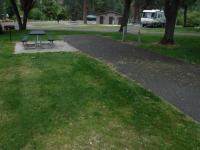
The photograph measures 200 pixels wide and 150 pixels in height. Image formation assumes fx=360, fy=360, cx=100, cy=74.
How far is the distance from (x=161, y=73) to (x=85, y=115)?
4837 millimetres

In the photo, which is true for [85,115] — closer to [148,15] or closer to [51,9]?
[148,15]

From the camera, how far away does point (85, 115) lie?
7027 mm

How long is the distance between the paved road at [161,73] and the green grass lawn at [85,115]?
0.43 meters

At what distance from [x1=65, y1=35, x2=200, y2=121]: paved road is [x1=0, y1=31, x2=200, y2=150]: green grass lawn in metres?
0.43

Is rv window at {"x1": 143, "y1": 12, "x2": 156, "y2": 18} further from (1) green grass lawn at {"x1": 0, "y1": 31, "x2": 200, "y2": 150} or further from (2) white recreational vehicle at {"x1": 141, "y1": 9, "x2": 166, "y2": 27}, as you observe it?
(1) green grass lawn at {"x1": 0, "y1": 31, "x2": 200, "y2": 150}

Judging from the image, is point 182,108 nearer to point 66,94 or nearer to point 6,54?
point 66,94

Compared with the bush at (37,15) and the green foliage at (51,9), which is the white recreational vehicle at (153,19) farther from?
the bush at (37,15)

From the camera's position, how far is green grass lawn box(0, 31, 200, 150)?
595 cm

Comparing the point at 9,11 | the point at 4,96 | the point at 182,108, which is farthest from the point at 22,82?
the point at 9,11

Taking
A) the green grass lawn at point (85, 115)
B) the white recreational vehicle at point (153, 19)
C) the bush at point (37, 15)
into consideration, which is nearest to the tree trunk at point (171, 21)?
the green grass lawn at point (85, 115)

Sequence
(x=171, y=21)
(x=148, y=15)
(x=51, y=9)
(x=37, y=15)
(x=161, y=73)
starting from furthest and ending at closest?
(x=37, y=15) → (x=51, y=9) → (x=148, y=15) → (x=171, y=21) → (x=161, y=73)

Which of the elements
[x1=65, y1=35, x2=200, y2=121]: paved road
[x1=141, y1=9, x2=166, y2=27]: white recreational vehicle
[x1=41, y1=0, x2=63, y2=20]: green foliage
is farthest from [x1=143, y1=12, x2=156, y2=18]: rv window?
[x1=65, y1=35, x2=200, y2=121]: paved road

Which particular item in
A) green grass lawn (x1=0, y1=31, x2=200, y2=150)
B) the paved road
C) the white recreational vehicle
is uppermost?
the white recreational vehicle

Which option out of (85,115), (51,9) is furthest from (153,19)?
(85,115)
